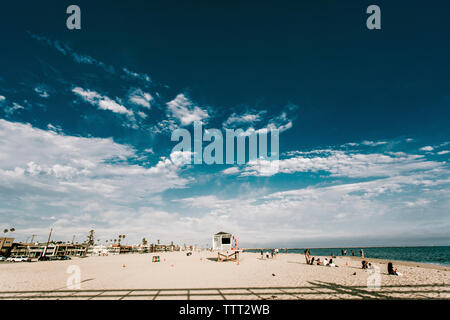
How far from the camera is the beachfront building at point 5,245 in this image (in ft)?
263

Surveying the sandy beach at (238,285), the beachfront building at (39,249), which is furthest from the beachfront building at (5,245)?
the sandy beach at (238,285)

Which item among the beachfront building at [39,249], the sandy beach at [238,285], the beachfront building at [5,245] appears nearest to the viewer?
the sandy beach at [238,285]

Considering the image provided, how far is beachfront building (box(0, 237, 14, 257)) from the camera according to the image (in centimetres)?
8016

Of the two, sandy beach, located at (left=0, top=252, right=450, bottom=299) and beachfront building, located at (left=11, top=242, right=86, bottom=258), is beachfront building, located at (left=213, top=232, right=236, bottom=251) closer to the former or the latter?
sandy beach, located at (left=0, top=252, right=450, bottom=299)

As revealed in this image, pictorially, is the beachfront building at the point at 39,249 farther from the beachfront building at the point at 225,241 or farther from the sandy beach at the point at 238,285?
the sandy beach at the point at 238,285

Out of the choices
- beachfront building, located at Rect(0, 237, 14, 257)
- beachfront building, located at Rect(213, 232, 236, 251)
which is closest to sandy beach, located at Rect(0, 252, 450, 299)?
beachfront building, located at Rect(213, 232, 236, 251)

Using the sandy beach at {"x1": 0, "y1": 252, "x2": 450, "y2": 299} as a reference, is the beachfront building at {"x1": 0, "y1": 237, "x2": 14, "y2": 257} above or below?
below

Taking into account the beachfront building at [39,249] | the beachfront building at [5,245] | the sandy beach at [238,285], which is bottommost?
the beachfront building at [39,249]

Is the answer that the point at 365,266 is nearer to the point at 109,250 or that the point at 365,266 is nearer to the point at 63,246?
the point at 63,246
